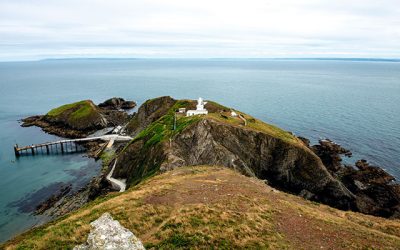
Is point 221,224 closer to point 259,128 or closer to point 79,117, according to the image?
point 259,128

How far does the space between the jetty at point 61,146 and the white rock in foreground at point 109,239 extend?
68.8 meters

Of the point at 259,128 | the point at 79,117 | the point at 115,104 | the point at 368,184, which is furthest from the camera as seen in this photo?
the point at 115,104

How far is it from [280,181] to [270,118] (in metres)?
59.1

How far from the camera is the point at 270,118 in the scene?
11119cm

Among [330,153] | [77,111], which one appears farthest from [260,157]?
[77,111]

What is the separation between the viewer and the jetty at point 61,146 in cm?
7972

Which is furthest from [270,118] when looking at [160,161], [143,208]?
[143,208]

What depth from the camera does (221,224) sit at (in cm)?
2198

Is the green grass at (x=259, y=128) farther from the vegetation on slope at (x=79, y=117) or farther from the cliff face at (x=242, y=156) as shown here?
the vegetation on slope at (x=79, y=117)

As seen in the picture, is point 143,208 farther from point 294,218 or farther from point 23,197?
point 23,197

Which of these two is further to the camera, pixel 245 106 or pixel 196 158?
pixel 245 106

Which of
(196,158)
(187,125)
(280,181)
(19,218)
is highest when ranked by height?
(187,125)

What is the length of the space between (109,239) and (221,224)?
9199mm

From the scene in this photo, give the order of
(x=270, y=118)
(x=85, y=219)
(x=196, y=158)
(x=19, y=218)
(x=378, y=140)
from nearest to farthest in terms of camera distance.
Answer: (x=85, y=219) → (x=19, y=218) → (x=196, y=158) → (x=378, y=140) → (x=270, y=118)
